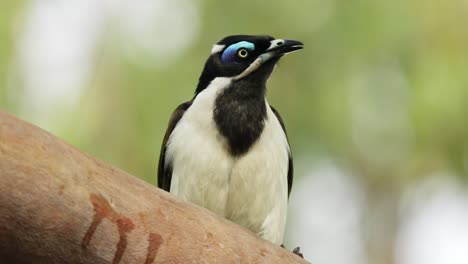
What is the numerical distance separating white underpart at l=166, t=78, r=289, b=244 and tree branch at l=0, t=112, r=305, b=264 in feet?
3.97

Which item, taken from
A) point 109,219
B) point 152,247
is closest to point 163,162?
point 152,247

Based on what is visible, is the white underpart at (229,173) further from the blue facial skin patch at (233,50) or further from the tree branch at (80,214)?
the tree branch at (80,214)

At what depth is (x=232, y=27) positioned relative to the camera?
766 cm

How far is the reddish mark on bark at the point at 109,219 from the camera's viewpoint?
10.6 ft

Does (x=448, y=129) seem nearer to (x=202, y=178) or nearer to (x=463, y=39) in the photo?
(x=463, y=39)

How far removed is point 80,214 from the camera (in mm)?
3207

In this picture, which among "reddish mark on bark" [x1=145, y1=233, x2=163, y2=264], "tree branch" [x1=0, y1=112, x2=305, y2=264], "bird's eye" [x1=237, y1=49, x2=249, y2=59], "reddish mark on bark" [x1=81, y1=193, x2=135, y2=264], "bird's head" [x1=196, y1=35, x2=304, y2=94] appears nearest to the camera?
"tree branch" [x1=0, y1=112, x2=305, y2=264]

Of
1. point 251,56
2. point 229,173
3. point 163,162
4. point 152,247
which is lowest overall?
point 163,162

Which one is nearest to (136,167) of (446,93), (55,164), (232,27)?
(232,27)

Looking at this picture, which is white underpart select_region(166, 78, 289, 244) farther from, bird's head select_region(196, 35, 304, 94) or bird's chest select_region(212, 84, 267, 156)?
bird's head select_region(196, 35, 304, 94)

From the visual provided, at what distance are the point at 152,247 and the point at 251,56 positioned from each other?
6.58 ft

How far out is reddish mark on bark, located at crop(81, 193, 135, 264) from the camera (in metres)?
3.24

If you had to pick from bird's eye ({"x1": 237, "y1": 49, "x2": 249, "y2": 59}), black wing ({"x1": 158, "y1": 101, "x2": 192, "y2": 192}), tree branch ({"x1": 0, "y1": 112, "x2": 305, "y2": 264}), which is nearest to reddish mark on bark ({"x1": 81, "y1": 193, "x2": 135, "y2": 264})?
tree branch ({"x1": 0, "y1": 112, "x2": 305, "y2": 264})

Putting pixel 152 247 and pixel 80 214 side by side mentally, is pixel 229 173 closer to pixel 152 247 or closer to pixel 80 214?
pixel 152 247
